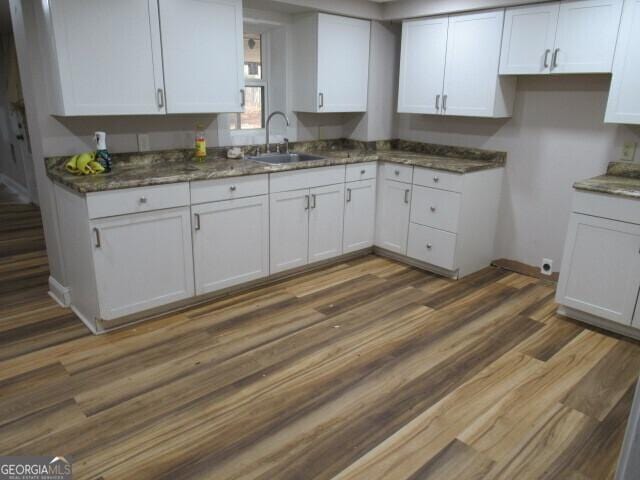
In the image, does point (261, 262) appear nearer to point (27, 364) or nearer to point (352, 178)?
point (352, 178)

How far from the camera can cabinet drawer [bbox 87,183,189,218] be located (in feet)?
8.57

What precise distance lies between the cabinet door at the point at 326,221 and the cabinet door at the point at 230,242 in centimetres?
46

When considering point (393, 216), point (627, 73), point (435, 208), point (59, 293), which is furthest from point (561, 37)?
point (59, 293)

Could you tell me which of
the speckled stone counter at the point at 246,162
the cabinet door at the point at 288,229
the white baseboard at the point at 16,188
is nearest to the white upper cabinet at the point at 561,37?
the speckled stone counter at the point at 246,162

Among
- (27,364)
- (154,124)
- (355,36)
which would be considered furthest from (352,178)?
(27,364)

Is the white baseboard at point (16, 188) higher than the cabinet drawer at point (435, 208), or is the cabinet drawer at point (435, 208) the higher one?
the cabinet drawer at point (435, 208)

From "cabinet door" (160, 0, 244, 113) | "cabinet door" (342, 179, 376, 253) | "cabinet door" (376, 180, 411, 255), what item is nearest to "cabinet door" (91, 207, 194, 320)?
"cabinet door" (160, 0, 244, 113)

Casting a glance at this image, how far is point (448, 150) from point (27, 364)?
11.6ft

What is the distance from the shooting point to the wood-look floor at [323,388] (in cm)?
194

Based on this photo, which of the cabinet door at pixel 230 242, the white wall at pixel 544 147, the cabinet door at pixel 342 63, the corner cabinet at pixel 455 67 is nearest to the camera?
the cabinet door at pixel 230 242

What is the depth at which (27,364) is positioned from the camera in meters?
2.54

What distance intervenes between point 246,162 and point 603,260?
2.48 metres

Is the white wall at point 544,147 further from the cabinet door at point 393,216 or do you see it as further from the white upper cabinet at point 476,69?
the cabinet door at point 393,216

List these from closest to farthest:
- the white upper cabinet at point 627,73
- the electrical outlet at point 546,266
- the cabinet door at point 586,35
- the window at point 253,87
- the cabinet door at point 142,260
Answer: the cabinet door at point 142,260
the white upper cabinet at point 627,73
the cabinet door at point 586,35
the electrical outlet at point 546,266
the window at point 253,87
